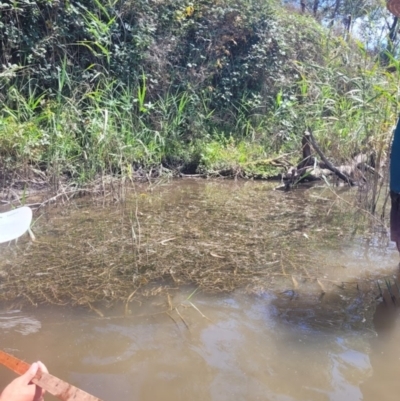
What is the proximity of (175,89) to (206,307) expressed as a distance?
516 centimetres

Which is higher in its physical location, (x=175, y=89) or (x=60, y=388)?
(x=175, y=89)

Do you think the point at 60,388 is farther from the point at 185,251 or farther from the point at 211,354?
the point at 185,251

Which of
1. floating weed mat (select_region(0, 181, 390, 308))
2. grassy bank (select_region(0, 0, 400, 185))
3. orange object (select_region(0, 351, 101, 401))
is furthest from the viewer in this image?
grassy bank (select_region(0, 0, 400, 185))

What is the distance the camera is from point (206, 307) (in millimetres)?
2244

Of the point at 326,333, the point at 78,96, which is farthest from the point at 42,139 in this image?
the point at 326,333

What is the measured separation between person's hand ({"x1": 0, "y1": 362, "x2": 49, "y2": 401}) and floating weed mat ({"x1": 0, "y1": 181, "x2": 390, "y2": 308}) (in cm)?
108

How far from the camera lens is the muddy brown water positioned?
169cm

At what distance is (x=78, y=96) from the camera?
5.41 metres

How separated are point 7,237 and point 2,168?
6.27 ft

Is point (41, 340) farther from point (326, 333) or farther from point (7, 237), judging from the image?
point (326, 333)

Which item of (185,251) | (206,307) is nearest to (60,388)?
(206,307)

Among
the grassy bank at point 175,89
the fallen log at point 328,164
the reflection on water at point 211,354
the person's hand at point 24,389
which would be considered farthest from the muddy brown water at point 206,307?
the fallen log at point 328,164

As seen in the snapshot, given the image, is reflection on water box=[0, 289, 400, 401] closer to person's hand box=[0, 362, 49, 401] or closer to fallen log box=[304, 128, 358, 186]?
person's hand box=[0, 362, 49, 401]

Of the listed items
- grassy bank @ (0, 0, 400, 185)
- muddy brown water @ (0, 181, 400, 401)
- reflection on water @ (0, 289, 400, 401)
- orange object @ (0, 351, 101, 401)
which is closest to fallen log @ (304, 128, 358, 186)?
grassy bank @ (0, 0, 400, 185)
